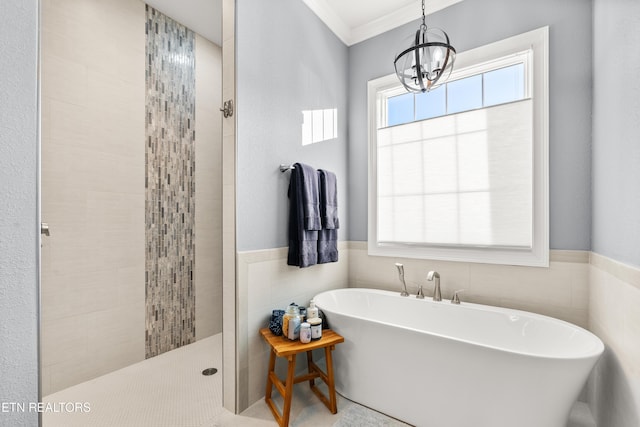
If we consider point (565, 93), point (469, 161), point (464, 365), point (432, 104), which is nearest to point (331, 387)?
point (464, 365)

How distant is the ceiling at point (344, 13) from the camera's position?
2.41 meters

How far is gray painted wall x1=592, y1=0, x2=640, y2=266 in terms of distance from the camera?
46.6 inches

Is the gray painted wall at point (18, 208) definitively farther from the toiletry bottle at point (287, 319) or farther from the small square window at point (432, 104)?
the small square window at point (432, 104)

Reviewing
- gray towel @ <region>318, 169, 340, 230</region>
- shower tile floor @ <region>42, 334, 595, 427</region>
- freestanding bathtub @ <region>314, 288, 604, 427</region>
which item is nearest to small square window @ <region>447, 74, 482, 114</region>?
gray towel @ <region>318, 169, 340, 230</region>

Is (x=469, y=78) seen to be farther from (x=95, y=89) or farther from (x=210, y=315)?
(x=210, y=315)

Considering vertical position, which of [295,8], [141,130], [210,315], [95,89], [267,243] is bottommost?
[210,315]

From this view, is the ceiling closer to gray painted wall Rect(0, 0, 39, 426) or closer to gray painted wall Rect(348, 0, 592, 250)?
gray painted wall Rect(348, 0, 592, 250)

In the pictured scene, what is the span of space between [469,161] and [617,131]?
89 cm

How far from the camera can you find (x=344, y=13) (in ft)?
8.52

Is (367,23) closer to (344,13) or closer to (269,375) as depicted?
(344,13)

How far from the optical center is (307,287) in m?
2.29

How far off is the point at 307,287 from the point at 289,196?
28.7 inches

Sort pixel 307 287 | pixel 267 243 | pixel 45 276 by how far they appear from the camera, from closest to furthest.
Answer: pixel 45 276, pixel 267 243, pixel 307 287

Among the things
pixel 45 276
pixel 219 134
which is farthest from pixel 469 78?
pixel 45 276
